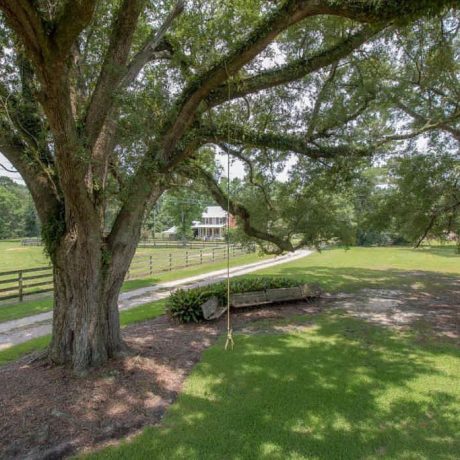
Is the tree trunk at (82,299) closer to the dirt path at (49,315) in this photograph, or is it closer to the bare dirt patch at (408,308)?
the dirt path at (49,315)

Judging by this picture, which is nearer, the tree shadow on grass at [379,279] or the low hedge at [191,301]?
the low hedge at [191,301]

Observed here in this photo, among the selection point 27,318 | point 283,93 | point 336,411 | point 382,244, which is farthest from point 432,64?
point 382,244

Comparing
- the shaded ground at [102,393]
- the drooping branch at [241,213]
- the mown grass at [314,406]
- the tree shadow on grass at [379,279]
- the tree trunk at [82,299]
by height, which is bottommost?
the tree shadow on grass at [379,279]

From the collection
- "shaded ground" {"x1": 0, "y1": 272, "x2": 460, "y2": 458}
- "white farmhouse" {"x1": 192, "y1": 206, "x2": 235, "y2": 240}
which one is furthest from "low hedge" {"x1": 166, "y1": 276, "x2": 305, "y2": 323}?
"white farmhouse" {"x1": 192, "y1": 206, "x2": 235, "y2": 240}

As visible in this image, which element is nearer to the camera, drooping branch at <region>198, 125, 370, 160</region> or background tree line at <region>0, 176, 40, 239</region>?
drooping branch at <region>198, 125, 370, 160</region>

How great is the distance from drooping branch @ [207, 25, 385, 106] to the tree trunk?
9.26 feet

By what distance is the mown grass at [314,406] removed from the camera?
3.38 m

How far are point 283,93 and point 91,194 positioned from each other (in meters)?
4.93

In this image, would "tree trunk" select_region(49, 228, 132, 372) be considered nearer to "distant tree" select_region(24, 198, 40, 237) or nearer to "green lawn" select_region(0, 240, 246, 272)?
"green lawn" select_region(0, 240, 246, 272)

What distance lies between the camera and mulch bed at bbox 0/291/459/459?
3471mm

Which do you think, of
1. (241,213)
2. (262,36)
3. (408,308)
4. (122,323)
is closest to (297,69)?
(262,36)

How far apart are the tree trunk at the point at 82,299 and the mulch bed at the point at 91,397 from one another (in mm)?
255

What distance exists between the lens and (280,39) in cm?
707

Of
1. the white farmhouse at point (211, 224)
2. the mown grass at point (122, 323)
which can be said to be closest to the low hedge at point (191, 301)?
the mown grass at point (122, 323)
